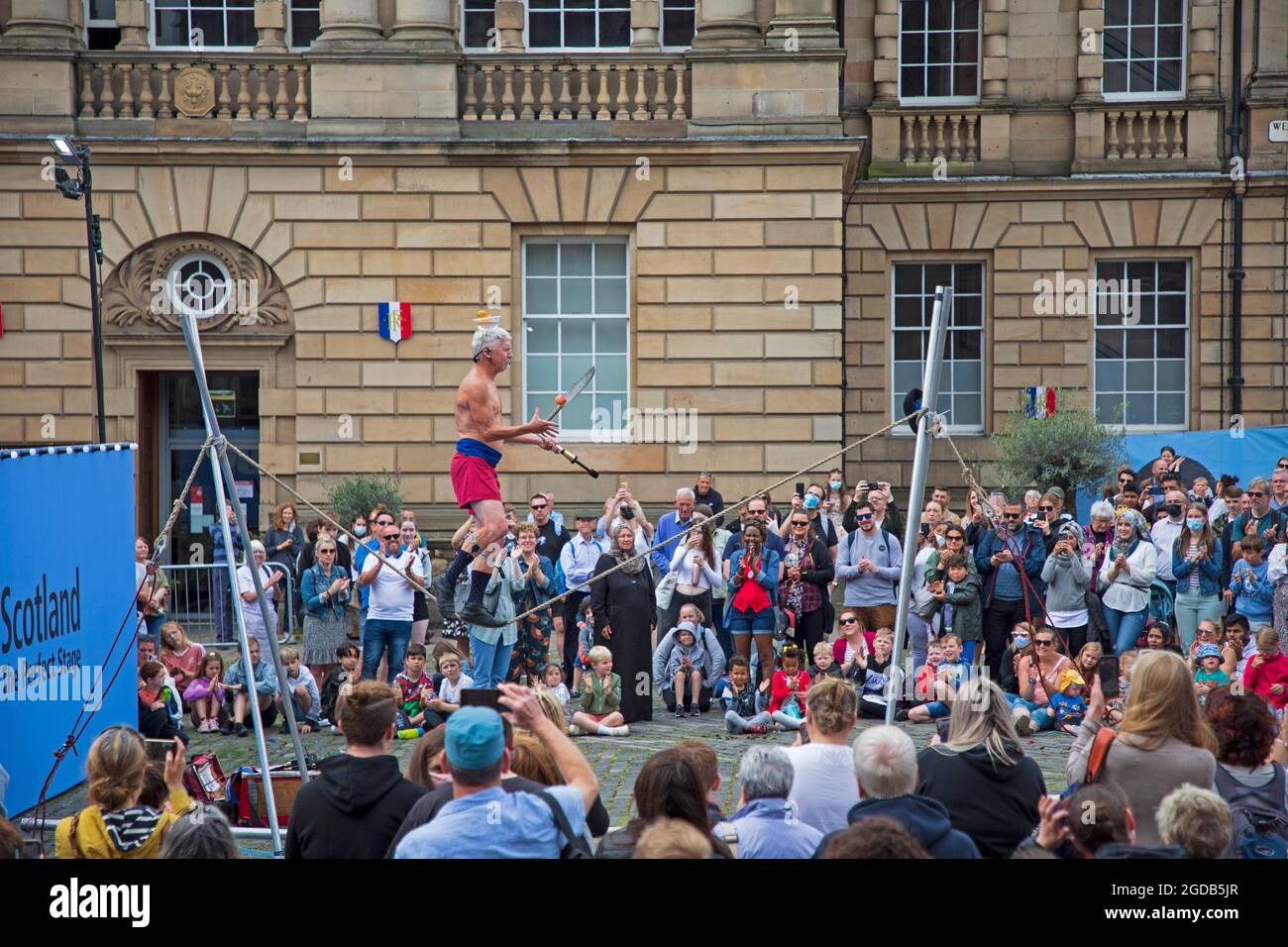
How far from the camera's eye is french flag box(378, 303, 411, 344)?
18.6 meters

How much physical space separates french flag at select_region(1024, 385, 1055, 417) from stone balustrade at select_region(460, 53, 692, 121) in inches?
263

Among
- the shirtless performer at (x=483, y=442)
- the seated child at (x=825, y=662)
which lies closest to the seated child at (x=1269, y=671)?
the seated child at (x=825, y=662)

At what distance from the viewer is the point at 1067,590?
40.4ft

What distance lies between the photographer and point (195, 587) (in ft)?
50.5

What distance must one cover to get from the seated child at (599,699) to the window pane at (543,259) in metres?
8.55

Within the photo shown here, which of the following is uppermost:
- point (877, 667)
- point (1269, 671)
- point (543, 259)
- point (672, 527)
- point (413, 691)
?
point (543, 259)

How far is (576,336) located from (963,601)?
844cm

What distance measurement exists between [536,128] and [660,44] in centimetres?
203

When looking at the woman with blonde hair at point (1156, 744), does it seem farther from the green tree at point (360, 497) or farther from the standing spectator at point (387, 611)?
the green tree at point (360, 497)

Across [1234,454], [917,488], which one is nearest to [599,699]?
[917,488]

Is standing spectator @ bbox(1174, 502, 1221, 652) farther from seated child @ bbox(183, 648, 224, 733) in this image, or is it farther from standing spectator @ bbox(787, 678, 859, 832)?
seated child @ bbox(183, 648, 224, 733)

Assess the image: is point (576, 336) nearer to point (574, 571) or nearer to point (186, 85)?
point (186, 85)

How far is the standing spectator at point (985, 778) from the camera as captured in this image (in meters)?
5.09

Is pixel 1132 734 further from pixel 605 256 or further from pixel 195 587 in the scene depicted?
pixel 605 256
